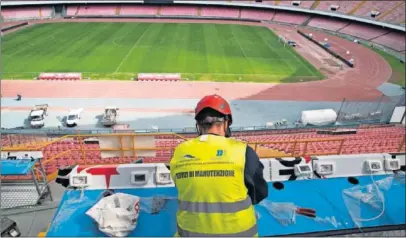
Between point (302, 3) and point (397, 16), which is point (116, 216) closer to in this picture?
point (397, 16)

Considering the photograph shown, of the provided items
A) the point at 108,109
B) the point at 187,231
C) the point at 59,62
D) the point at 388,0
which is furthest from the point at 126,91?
the point at 388,0

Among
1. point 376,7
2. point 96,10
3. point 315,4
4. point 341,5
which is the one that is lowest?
point 376,7

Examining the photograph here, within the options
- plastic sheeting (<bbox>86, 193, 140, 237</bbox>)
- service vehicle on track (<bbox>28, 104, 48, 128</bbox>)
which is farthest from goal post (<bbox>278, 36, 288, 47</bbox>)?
plastic sheeting (<bbox>86, 193, 140, 237</bbox>)

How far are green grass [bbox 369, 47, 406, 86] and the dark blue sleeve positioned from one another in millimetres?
33686

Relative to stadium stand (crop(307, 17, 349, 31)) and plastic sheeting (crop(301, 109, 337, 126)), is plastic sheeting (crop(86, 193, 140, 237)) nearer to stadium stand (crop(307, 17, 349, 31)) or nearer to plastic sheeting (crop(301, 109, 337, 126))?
plastic sheeting (crop(301, 109, 337, 126))

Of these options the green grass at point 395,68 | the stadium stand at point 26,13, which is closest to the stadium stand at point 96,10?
the stadium stand at point 26,13

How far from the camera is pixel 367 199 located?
5941 mm

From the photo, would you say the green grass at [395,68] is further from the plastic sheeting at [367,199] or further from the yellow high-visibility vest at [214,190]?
the yellow high-visibility vest at [214,190]

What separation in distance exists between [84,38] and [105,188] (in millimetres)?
43264

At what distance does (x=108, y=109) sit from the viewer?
22703 mm

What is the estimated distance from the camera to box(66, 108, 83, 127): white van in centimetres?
2170

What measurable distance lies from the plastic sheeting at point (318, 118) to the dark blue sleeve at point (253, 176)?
1963 centimetres

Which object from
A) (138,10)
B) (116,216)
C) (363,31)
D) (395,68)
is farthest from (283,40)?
(116,216)

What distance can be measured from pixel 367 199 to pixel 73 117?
20.3 meters
